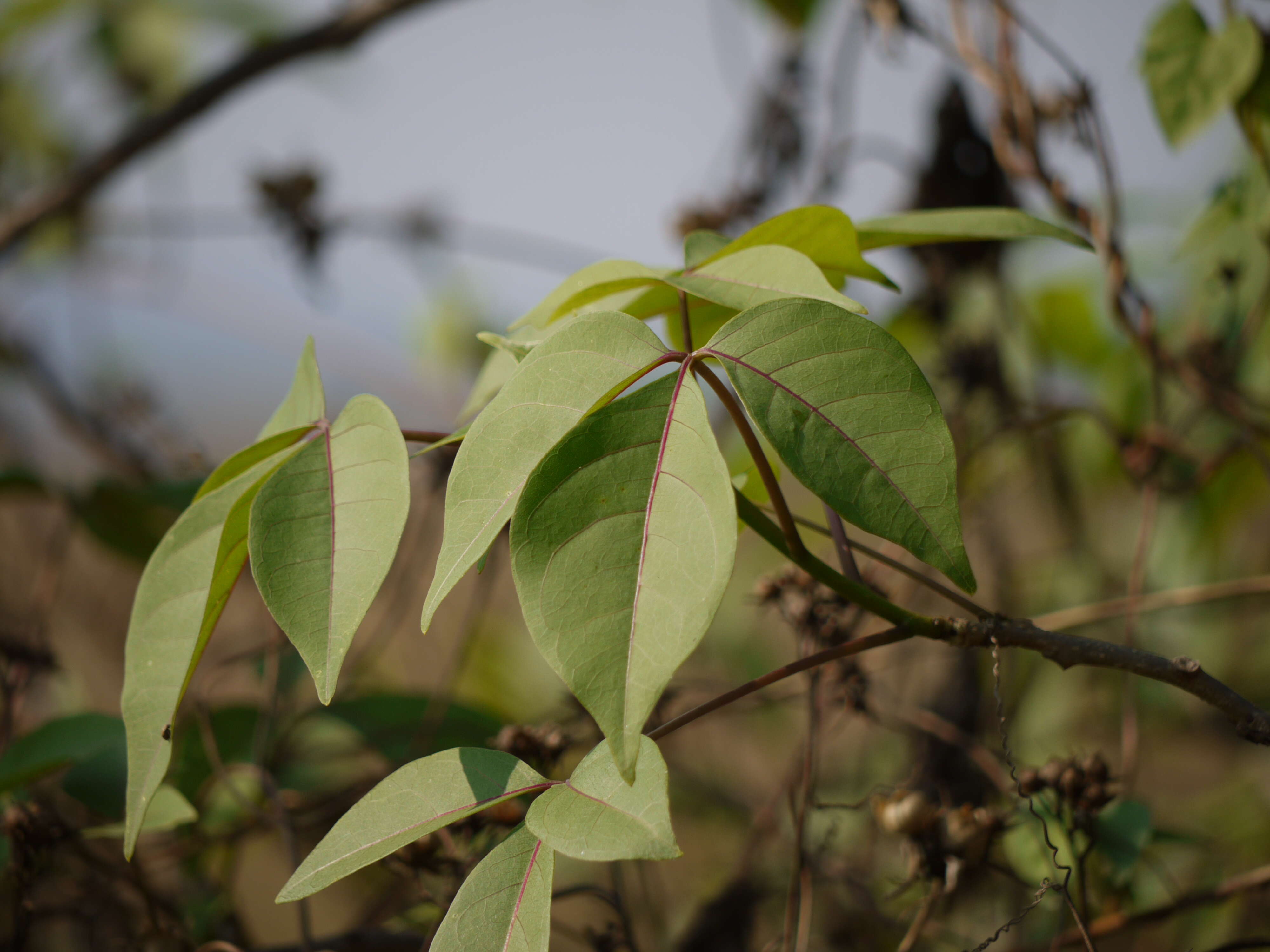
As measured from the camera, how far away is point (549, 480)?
0.21m

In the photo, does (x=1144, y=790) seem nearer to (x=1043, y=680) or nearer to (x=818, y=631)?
(x=1043, y=680)

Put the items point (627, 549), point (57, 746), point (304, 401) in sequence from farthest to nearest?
1. point (57, 746)
2. point (304, 401)
3. point (627, 549)

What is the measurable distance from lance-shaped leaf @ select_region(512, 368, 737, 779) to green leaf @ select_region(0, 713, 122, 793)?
0.35 metres

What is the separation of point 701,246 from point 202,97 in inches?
36.1

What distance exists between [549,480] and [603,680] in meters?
0.05

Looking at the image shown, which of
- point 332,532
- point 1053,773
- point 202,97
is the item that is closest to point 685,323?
point 332,532

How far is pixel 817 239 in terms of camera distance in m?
0.32

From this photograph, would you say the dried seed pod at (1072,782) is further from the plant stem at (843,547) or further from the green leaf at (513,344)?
the green leaf at (513,344)

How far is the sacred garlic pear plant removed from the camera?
198 millimetres

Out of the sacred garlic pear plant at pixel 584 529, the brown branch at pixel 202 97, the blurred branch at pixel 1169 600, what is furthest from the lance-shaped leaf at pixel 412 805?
the brown branch at pixel 202 97

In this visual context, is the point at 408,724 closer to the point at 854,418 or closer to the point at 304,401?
the point at 304,401

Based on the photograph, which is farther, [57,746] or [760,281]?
[57,746]

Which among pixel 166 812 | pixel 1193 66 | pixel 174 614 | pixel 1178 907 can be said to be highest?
pixel 1193 66

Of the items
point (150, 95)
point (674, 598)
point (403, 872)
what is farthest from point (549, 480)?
point (150, 95)
